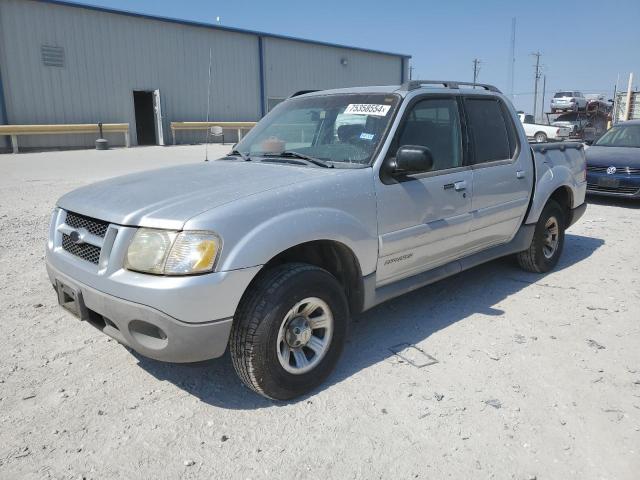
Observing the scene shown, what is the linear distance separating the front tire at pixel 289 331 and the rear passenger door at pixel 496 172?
5.50ft

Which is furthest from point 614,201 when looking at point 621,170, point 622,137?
point 622,137

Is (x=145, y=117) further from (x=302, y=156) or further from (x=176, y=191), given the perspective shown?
(x=176, y=191)

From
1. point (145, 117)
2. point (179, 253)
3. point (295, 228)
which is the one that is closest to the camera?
point (179, 253)

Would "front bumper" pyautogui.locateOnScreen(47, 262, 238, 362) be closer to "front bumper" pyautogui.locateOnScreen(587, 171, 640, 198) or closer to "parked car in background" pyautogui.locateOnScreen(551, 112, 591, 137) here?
"front bumper" pyautogui.locateOnScreen(587, 171, 640, 198)

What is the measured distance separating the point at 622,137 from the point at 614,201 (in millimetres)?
1568

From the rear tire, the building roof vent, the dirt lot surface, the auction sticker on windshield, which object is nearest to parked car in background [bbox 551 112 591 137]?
the building roof vent

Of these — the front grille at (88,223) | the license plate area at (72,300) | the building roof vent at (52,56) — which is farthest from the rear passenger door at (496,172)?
the building roof vent at (52,56)

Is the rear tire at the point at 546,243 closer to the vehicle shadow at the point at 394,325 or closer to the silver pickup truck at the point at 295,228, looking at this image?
the vehicle shadow at the point at 394,325

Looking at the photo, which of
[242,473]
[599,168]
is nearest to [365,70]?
[599,168]

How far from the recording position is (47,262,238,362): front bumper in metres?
2.52

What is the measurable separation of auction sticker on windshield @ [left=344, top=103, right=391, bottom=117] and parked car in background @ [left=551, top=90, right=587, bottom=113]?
28946mm

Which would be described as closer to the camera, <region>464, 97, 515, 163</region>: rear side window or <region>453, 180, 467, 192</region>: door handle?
<region>453, 180, 467, 192</region>: door handle

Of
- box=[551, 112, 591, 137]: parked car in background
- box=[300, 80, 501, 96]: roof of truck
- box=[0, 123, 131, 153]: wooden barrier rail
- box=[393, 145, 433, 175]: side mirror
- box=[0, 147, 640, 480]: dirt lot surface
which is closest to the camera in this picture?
box=[0, 147, 640, 480]: dirt lot surface

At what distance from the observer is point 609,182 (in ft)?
30.7
